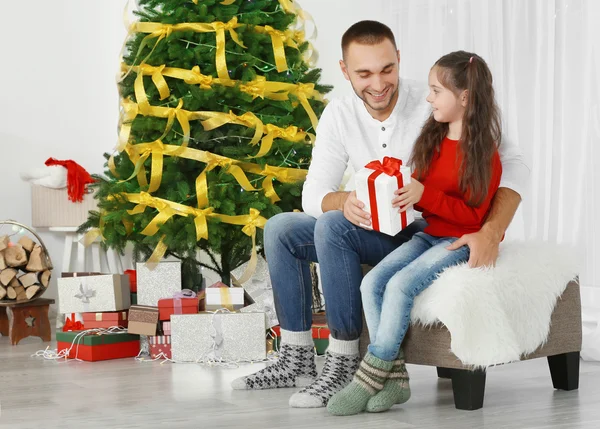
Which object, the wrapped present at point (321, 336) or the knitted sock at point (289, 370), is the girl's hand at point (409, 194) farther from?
the wrapped present at point (321, 336)

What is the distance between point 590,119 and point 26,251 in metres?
2.45

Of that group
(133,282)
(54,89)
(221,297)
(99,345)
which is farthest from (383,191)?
(54,89)

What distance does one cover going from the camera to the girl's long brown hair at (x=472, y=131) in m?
2.03

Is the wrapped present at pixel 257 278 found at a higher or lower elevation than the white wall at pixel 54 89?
lower

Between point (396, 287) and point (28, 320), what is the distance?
2.25 m

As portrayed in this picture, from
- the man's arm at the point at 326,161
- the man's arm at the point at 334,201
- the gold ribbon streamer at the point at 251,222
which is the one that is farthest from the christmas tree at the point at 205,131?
the man's arm at the point at 334,201

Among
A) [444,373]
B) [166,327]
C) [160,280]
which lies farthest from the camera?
[160,280]

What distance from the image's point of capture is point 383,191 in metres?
1.98

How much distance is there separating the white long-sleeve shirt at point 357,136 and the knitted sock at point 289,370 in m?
0.34

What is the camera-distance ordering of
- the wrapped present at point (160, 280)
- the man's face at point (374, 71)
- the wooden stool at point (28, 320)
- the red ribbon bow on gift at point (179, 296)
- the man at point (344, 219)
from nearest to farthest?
the man at point (344, 219), the man's face at point (374, 71), the red ribbon bow on gift at point (179, 296), the wrapped present at point (160, 280), the wooden stool at point (28, 320)

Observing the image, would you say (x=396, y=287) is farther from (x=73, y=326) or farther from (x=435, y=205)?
(x=73, y=326)

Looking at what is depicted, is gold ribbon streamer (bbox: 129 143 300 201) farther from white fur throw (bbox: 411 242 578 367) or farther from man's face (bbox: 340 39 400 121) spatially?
white fur throw (bbox: 411 242 578 367)

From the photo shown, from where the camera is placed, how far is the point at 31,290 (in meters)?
3.78

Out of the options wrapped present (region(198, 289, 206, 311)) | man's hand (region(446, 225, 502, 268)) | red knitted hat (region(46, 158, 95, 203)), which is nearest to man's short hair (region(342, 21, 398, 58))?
man's hand (region(446, 225, 502, 268))
